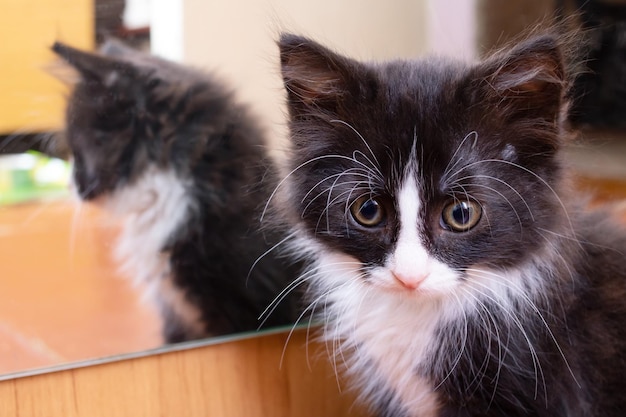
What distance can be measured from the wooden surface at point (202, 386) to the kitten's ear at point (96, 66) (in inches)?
24.0

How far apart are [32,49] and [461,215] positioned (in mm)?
898

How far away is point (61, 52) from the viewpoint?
1397 mm

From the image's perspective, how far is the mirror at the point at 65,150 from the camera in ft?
4.40

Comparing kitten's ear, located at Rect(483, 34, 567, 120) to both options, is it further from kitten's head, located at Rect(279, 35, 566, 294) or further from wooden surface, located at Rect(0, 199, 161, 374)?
wooden surface, located at Rect(0, 199, 161, 374)

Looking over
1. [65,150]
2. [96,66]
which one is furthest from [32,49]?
[65,150]

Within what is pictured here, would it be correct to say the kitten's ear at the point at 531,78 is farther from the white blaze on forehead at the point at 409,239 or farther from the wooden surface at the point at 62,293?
the wooden surface at the point at 62,293

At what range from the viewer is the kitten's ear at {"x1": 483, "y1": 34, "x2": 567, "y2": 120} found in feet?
3.52

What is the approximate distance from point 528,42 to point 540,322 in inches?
19.2

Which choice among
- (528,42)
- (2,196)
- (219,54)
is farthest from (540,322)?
(2,196)

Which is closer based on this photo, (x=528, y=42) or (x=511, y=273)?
(x=528, y=42)

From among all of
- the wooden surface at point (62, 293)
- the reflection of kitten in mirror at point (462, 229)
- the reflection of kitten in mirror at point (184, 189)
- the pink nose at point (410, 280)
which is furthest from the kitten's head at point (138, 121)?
the pink nose at point (410, 280)

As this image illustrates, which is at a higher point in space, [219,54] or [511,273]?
[219,54]

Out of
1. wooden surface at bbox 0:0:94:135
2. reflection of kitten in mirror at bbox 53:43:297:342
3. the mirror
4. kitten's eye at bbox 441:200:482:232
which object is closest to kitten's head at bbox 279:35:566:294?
kitten's eye at bbox 441:200:482:232

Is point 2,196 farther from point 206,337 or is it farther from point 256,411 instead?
point 256,411
